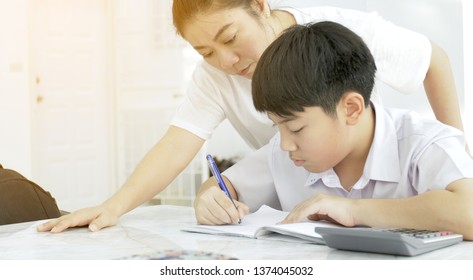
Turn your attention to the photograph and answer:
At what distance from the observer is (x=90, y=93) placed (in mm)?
5258

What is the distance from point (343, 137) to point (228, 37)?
335 mm

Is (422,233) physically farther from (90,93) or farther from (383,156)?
(90,93)

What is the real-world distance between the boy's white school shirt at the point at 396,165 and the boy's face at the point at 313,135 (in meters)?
0.06

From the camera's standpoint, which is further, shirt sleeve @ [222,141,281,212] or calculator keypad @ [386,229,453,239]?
shirt sleeve @ [222,141,281,212]

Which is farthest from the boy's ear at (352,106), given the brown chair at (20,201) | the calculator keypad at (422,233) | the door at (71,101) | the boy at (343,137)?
the door at (71,101)

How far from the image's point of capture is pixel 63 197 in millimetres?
5133

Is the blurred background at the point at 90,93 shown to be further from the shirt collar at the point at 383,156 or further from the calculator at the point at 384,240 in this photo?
the calculator at the point at 384,240

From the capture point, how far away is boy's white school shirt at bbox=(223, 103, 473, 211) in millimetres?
996

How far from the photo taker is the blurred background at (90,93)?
4.84 m

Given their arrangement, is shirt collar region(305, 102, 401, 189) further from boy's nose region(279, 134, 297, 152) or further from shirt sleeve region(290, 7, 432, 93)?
shirt sleeve region(290, 7, 432, 93)

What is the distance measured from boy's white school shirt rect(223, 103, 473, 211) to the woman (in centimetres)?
20

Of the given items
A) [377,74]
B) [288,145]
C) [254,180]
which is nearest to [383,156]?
[288,145]

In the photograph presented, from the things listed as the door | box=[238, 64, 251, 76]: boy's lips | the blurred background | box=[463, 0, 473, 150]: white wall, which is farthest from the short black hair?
the door
